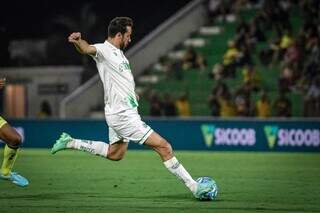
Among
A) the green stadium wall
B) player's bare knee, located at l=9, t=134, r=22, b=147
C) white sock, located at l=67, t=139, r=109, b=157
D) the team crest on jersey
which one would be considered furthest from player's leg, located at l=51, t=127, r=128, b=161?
the green stadium wall

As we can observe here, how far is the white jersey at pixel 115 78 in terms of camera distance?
428 inches

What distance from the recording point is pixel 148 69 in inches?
1213

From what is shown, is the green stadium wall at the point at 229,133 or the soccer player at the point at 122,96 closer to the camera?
the soccer player at the point at 122,96

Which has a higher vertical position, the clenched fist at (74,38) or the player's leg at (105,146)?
the clenched fist at (74,38)

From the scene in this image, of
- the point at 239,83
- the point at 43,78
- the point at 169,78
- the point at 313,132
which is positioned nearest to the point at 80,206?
the point at 313,132

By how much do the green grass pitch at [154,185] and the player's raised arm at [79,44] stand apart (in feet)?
6.18

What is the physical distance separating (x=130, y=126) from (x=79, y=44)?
50.4 inches

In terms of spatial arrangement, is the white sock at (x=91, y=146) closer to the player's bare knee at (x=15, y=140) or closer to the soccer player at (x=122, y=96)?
the soccer player at (x=122, y=96)

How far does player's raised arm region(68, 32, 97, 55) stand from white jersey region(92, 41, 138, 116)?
0.79 ft

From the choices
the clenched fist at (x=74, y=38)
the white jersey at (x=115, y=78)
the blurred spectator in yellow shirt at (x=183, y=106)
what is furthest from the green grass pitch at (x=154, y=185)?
the blurred spectator in yellow shirt at (x=183, y=106)

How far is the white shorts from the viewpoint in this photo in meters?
10.8

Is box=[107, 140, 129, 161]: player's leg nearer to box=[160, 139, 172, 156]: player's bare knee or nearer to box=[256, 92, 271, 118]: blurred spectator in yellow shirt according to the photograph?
box=[160, 139, 172, 156]: player's bare knee

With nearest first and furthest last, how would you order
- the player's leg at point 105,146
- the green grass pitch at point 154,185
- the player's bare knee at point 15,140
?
the green grass pitch at point 154,185 → the player's leg at point 105,146 → the player's bare knee at point 15,140

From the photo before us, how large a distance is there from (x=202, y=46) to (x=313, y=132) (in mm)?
9520
